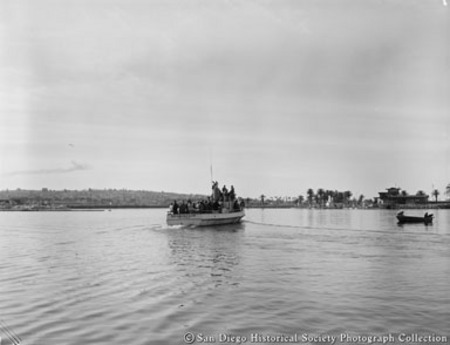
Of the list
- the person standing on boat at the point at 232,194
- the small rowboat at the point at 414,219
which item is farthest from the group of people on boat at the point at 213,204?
the small rowboat at the point at 414,219

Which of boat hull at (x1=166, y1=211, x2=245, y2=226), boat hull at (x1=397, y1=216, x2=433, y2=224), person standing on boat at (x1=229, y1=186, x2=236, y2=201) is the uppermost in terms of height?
person standing on boat at (x1=229, y1=186, x2=236, y2=201)

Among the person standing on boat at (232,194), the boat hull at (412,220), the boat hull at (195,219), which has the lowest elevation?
the boat hull at (412,220)

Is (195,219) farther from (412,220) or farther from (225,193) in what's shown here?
(412,220)

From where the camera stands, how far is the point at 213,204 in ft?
213

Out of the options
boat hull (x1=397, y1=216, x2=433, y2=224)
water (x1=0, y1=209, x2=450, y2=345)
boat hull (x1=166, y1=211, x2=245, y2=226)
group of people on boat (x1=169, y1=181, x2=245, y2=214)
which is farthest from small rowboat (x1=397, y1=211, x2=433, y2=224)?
water (x1=0, y1=209, x2=450, y2=345)

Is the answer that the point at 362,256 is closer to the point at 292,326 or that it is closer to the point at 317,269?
the point at 317,269

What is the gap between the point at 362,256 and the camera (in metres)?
30.6

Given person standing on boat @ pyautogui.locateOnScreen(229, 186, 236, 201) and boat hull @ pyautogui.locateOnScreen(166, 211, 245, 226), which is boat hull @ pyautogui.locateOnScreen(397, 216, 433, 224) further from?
boat hull @ pyautogui.locateOnScreen(166, 211, 245, 226)

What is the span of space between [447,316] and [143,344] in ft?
29.9

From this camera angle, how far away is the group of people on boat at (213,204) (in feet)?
202

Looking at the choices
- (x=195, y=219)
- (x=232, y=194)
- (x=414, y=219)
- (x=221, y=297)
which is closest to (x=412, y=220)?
(x=414, y=219)

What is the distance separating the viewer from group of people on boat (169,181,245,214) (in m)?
61.5

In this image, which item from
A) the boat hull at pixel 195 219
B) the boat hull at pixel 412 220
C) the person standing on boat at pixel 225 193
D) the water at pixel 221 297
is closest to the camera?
the water at pixel 221 297

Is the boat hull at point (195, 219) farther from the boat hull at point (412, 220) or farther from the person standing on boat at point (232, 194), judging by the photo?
the boat hull at point (412, 220)
